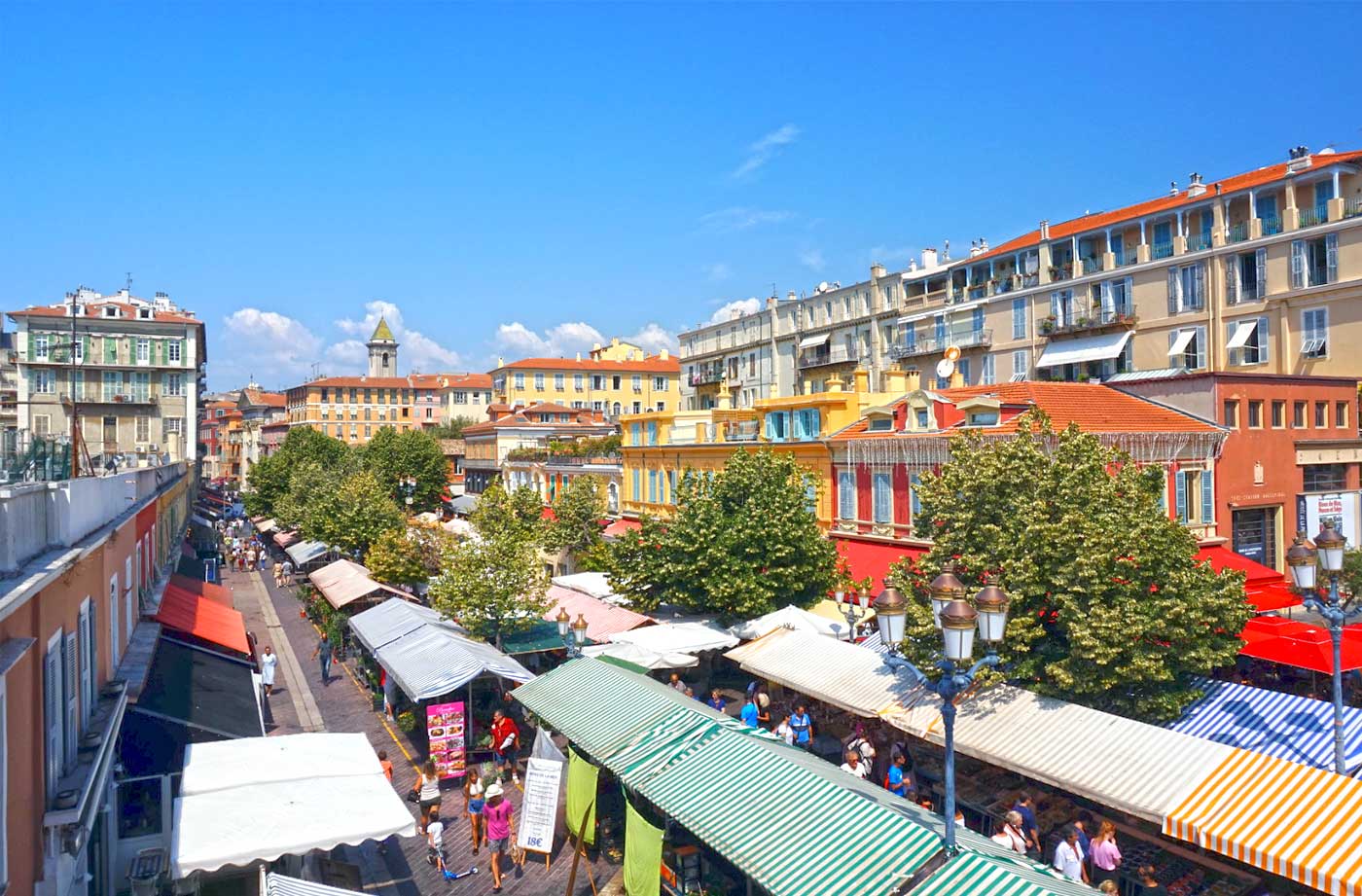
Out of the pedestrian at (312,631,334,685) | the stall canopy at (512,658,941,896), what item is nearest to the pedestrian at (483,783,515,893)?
the stall canopy at (512,658,941,896)

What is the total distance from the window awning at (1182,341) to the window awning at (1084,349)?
8.03 ft

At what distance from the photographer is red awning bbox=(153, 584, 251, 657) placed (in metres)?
20.6

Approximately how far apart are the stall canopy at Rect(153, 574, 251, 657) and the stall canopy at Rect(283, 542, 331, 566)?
57.0 feet

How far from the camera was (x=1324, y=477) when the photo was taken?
2966cm

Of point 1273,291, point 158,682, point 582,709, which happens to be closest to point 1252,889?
point 582,709

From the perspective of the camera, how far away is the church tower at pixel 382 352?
13075cm

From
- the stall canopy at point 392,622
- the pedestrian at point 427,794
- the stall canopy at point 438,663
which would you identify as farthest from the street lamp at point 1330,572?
the stall canopy at point 392,622

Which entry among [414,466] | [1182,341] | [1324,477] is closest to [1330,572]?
[1324,477]

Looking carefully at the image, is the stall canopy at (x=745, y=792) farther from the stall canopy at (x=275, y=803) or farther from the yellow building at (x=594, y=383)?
the yellow building at (x=594, y=383)

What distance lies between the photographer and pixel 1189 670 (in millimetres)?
15828

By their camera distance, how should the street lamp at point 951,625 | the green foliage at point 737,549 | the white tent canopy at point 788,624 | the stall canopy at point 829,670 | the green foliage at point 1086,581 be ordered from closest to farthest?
the street lamp at point 951,625 < the green foliage at point 1086,581 < the stall canopy at point 829,670 < the white tent canopy at point 788,624 < the green foliage at point 737,549

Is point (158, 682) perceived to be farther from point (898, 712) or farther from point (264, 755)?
point (898, 712)

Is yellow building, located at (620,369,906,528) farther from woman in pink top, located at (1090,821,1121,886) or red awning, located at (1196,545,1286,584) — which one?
woman in pink top, located at (1090,821,1121,886)

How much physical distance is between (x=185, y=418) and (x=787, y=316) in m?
40.5
